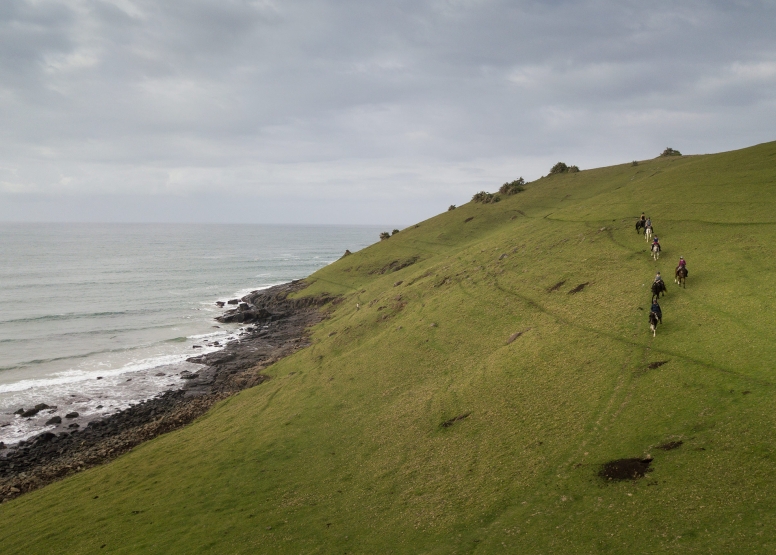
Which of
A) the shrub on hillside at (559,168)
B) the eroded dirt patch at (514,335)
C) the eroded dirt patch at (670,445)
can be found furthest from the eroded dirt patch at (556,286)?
the shrub on hillside at (559,168)

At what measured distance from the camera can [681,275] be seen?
29750 mm

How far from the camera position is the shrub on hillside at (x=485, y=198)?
102 meters

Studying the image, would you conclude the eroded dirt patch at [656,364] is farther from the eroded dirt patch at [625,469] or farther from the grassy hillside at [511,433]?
the eroded dirt patch at [625,469]

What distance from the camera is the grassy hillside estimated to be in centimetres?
1568

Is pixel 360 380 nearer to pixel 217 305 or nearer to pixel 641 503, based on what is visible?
pixel 641 503

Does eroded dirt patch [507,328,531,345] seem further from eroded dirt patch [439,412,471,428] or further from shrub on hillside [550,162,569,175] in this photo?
shrub on hillside [550,162,569,175]

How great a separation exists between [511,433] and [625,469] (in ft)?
19.8

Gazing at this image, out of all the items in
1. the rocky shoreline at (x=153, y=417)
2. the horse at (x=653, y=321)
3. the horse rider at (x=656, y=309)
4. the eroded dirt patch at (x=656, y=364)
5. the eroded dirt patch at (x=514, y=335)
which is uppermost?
the horse rider at (x=656, y=309)

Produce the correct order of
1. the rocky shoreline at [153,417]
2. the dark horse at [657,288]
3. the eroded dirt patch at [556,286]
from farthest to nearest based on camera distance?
the eroded dirt patch at [556,286]
the rocky shoreline at [153,417]
the dark horse at [657,288]

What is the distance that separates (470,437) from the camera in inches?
915

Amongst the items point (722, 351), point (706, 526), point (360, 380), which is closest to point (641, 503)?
point (706, 526)

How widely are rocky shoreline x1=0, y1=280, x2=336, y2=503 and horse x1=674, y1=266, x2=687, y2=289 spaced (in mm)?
39080

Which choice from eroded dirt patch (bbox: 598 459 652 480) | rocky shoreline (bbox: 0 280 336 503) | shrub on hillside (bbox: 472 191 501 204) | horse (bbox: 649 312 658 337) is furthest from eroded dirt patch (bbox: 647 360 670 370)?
shrub on hillside (bbox: 472 191 501 204)

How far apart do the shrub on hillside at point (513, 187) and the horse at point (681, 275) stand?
7656 cm
